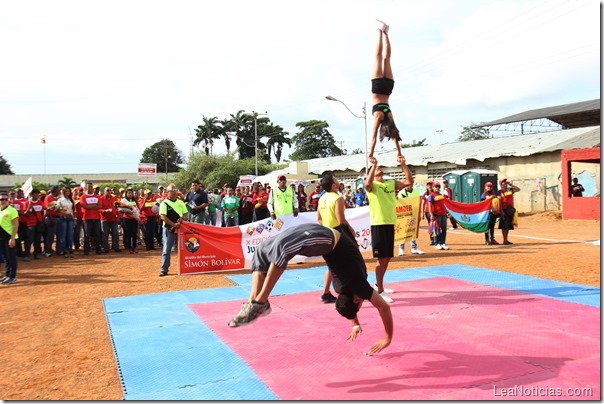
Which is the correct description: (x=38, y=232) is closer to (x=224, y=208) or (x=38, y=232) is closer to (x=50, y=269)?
(x=50, y=269)

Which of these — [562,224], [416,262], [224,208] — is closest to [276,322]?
[416,262]

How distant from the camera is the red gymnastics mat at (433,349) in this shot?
412cm

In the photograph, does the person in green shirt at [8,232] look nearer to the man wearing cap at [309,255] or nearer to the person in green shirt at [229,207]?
the person in green shirt at [229,207]

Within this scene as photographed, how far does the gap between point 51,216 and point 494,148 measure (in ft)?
86.8

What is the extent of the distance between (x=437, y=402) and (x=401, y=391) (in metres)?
0.34

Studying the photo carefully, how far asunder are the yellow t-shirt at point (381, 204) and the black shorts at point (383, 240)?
0.26ft

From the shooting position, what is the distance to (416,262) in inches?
453

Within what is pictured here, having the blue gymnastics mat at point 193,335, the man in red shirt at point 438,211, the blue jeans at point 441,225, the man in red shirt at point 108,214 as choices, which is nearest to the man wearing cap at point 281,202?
the blue gymnastics mat at point 193,335

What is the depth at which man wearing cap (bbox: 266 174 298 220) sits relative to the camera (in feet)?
37.1

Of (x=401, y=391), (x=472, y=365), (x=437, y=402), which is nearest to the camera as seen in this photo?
(x=437, y=402)

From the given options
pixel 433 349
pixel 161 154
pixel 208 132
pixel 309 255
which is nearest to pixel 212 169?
pixel 208 132

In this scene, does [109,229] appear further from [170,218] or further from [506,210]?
[506,210]

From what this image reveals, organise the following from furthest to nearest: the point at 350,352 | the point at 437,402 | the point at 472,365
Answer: the point at 350,352 < the point at 472,365 < the point at 437,402

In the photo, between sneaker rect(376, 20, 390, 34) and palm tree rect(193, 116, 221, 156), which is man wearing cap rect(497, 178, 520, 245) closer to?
sneaker rect(376, 20, 390, 34)
